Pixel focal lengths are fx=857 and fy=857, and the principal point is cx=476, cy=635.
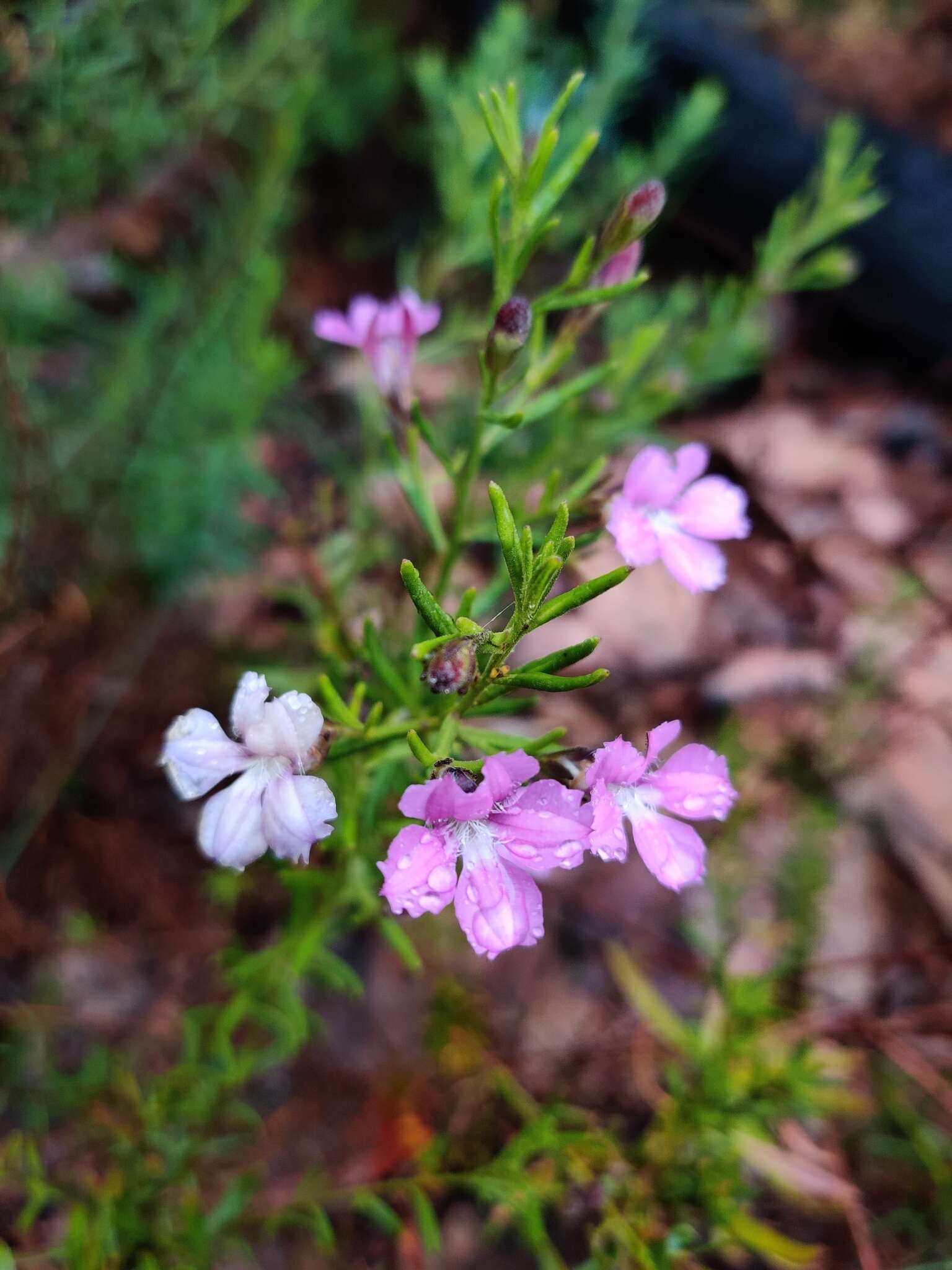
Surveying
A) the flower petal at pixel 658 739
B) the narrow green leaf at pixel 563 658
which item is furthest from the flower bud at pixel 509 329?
the flower petal at pixel 658 739

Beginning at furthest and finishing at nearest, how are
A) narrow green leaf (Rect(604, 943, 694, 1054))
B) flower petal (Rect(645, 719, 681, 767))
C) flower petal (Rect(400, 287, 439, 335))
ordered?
narrow green leaf (Rect(604, 943, 694, 1054)) → flower petal (Rect(400, 287, 439, 335)) → flower petal (Rect(645, 719, 681, 767))

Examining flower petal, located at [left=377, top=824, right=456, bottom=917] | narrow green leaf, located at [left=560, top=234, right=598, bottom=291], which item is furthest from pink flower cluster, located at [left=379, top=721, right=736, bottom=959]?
narrow green leaf, located at [left=560, top=234, right=598, bottom=291]

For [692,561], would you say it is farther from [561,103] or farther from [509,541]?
[561,103]

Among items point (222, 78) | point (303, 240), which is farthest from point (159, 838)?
point (303, 240)

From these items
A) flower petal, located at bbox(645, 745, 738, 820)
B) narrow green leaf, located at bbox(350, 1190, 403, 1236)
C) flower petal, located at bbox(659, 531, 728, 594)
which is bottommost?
narrow green leaf, located at bbox(350, 1190, 403, 1236)

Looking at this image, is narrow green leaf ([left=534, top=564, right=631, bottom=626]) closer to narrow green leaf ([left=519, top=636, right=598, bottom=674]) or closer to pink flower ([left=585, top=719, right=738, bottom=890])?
narrow green leaf ([left=519, top=636, right=598, bottom=674])

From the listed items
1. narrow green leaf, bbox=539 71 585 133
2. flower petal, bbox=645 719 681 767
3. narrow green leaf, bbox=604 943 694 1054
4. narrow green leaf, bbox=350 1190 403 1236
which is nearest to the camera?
flower petal, bbox=645 719 681 767
